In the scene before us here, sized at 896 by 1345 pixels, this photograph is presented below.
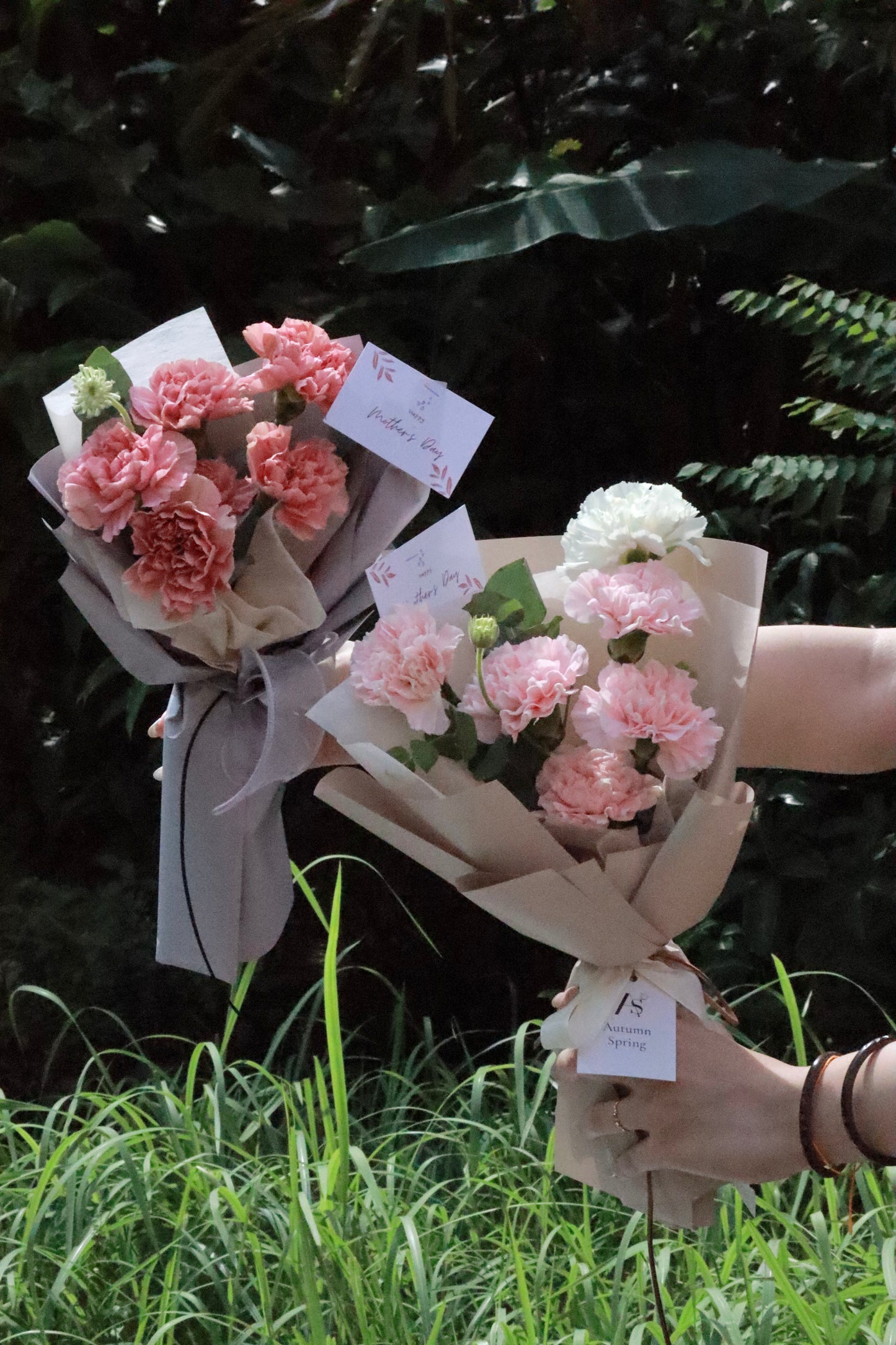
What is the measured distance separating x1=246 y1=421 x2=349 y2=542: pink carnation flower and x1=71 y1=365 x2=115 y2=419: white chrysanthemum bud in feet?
0.39

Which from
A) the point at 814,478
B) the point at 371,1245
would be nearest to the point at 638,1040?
the point at 371,1245

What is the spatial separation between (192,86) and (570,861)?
1.85 m

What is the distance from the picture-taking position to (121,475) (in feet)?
3.22

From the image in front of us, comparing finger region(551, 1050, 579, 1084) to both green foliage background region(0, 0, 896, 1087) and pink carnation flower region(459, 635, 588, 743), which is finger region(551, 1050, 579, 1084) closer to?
pink carnation flower region(459, 635, 588, 743)

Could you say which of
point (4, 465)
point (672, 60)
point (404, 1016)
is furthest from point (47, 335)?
point (404, 1016)

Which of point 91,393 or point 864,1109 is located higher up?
point 91,393

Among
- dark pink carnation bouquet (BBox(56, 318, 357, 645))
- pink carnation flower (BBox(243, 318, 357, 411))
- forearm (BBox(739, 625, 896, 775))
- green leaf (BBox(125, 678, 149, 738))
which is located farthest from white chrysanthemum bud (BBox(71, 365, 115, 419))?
green leaf (BBox(125, 678, 149, 738))

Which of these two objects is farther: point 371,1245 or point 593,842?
point 371,1245

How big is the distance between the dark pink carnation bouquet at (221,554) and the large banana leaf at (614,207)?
96 cm

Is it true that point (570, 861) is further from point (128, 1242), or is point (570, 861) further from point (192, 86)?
point (192, 86)

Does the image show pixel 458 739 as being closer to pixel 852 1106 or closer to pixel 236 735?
pixel 236 735

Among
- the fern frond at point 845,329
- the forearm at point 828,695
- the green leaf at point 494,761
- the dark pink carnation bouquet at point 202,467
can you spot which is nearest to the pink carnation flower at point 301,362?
the dark pink carnation bouquet at point 202,467

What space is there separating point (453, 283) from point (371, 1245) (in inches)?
62.0

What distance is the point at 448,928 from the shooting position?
8.14ft
